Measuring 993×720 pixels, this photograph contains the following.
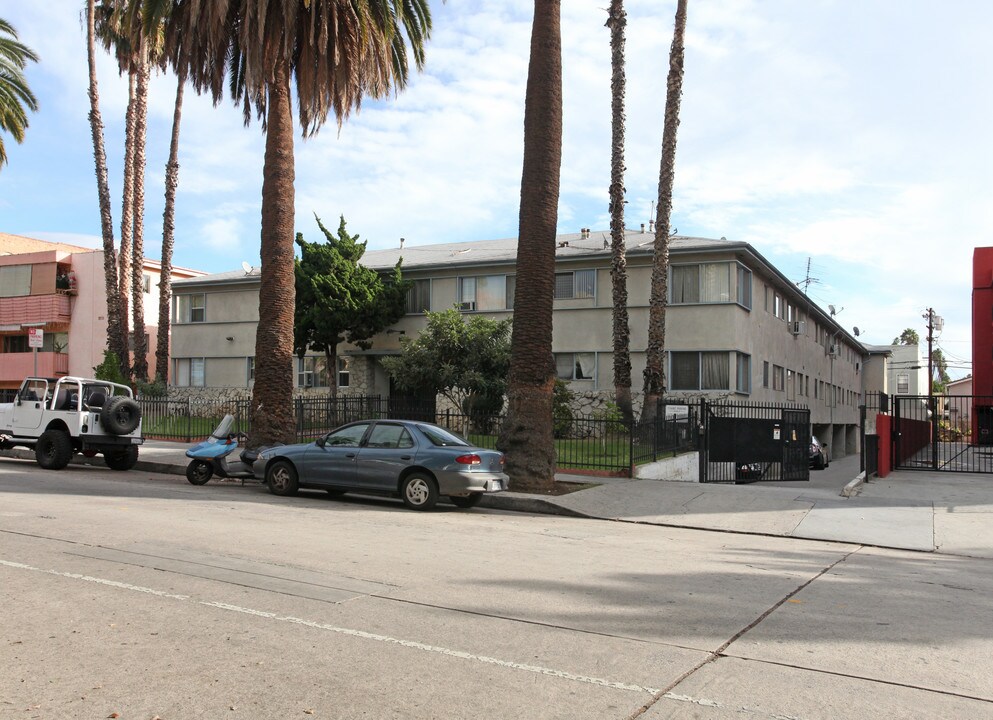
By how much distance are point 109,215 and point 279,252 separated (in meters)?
16.7

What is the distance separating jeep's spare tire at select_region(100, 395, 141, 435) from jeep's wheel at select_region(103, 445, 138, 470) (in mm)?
764

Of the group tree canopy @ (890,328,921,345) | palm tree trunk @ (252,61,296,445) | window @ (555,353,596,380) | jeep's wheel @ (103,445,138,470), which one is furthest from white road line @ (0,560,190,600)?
tree canopy @ (890,328,921,345)

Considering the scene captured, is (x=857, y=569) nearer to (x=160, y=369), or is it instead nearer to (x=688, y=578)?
(x=688, y=578)

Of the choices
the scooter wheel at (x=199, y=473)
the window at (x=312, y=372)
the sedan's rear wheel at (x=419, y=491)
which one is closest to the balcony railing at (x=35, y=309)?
the window at (x=312, y=372)

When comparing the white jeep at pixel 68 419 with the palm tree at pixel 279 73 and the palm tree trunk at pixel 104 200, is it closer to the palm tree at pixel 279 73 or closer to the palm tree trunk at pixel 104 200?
the palm tree at pixel 279 73

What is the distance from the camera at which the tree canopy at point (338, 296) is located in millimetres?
30438

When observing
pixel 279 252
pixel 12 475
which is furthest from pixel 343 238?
pixel 12 475

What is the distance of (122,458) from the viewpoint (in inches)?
722

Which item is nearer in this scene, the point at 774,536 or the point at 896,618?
the point at 896,618

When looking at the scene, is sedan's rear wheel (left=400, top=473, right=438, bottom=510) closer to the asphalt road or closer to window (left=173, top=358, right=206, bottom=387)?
the asphalt road

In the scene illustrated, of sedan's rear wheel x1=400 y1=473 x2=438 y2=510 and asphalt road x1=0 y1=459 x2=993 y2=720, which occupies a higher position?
sedan's rear wheel x1=400 y1=473 x2=438 y2=510

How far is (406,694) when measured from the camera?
4754 millimetres

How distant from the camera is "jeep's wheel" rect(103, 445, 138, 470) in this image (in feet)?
59.9

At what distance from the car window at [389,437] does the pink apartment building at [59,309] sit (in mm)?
33404
